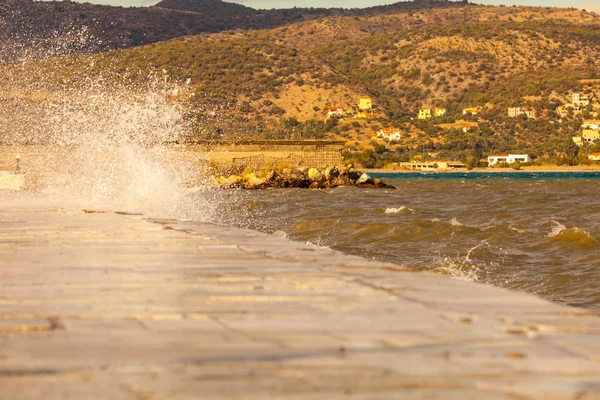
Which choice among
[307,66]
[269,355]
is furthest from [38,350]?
[307,66]

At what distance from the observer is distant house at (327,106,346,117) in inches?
5108

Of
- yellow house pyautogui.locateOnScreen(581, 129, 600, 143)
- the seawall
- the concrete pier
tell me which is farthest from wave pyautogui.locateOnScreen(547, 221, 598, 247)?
yellow house pyautogui.locateOnScreen(581, 129, 600, 143)

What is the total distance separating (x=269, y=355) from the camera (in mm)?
3061

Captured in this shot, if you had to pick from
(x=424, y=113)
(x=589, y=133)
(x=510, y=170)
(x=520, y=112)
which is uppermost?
(x=520, y=112)

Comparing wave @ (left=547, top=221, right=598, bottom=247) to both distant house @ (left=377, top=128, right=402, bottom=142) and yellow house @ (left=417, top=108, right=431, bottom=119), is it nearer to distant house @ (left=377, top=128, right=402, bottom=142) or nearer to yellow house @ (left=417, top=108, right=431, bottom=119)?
distant house @ (left=377, top=128, right=402, bottom=142)

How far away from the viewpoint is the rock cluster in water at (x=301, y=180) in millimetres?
52125

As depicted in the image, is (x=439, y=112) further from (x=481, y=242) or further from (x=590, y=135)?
(x=481, y=242)

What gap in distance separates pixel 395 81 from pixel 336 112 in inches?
1044

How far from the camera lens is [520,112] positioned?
14562 cm

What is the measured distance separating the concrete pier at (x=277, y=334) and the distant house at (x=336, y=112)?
408 feet

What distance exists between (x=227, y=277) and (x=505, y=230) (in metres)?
13.7

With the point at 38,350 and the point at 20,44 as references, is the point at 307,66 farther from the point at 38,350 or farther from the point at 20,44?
the point at 38,350

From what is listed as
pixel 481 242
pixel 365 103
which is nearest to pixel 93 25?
pixel 365 103

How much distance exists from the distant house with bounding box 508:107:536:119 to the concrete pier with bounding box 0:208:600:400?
141569 mm
